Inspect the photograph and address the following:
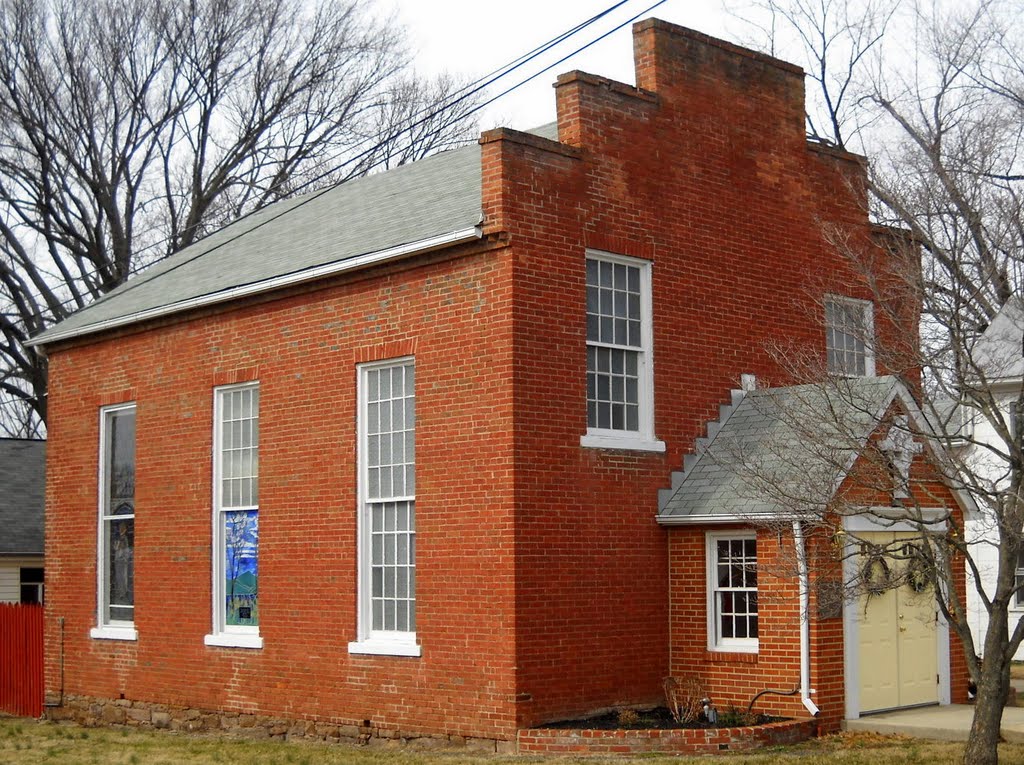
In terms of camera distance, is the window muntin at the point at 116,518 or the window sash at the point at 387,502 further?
the window muntin at the point at 116,518

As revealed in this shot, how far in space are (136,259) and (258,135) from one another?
5161 millimetres

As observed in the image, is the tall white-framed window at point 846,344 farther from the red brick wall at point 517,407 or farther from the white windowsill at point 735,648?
the white windowsill at point 735,648

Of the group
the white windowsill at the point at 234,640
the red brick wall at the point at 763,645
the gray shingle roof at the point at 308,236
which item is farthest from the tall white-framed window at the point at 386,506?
the red brick wall at the point at 763,645

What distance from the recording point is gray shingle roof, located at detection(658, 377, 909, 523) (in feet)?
44.3

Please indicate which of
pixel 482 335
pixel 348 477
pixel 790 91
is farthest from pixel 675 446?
pixel 790 91

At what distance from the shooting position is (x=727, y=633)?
54.4ft

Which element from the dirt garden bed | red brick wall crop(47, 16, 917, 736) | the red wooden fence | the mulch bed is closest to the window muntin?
red brick wall crop(47, 16, 917, 736)

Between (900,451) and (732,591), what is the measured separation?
3.43 meters

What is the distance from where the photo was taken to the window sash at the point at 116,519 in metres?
21.4

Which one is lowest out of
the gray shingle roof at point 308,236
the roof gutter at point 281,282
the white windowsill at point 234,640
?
the white windowsill at point 234,640

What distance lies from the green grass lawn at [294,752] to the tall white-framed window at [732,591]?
165 centimetres

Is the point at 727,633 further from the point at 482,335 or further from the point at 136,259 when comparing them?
the point at 136,259

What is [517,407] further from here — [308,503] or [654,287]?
[308,503]

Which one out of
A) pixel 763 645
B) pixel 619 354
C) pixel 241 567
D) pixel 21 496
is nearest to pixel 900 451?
pixel 763 645
